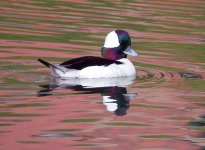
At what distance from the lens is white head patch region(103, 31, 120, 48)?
14.0 meters

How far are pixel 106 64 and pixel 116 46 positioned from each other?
2.97 feet

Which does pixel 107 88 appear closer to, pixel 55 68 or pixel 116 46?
pixel 55 68

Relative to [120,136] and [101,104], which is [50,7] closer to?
[101,104]

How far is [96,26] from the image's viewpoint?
17812 millimetres

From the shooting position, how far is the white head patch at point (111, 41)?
46.0 ft

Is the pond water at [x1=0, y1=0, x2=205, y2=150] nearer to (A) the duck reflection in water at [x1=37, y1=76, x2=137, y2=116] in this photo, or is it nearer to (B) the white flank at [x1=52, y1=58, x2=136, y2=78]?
(A) the duck reflection in water at [x1=37, y1=76, x2=137, y2=116]

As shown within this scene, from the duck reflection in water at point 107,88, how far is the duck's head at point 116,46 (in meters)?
0.79

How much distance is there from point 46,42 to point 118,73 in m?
2.49

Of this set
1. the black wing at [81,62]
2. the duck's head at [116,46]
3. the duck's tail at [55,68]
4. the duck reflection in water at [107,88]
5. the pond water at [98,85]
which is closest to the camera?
the pond water at [98,85]

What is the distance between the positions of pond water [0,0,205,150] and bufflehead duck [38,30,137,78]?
0.44 ft

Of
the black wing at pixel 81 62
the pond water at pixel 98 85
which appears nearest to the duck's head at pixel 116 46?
the pond water at pixel 98 85

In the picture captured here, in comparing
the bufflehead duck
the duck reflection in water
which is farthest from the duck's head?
the duck reflection in water

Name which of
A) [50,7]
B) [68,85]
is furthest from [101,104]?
[50,7]

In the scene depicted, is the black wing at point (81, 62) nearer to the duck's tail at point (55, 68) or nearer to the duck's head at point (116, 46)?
the duck's tail at point (55, 68)
